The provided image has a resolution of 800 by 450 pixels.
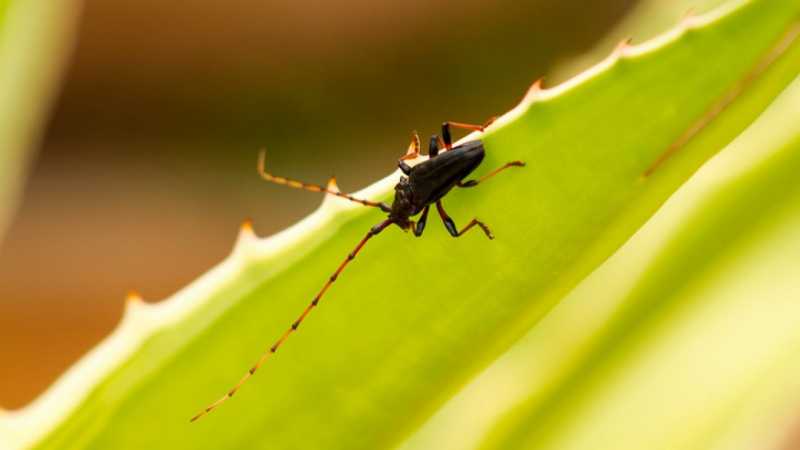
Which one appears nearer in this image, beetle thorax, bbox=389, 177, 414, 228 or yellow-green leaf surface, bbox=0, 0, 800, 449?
yellow-green leaf surface, bbox=0, 0, 800, 449

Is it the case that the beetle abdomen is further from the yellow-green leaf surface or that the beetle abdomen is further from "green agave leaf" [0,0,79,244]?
"green agave leaf" [0,0,79,244]

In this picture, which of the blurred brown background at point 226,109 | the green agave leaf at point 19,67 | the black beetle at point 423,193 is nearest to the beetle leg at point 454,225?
the black beetle at point 423,193

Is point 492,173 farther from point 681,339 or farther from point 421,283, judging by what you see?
point 681,339

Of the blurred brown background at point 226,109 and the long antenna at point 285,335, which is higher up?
the blurred brown background at point 226,109

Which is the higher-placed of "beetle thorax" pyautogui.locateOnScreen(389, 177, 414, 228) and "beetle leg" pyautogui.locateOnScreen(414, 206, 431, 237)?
"beetle thorax" pyautogui.locateOnScreen(389, 177, 414, 228)

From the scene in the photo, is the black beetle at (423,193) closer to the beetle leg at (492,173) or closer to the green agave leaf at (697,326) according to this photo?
the beetle leg at (492,173)

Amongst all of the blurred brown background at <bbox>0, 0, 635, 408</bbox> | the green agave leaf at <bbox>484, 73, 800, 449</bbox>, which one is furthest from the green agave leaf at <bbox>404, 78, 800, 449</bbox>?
the blurred brown background at <bbox>0, 0, 635, 408</bbox>

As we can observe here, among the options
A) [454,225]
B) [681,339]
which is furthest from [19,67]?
[681,339]
